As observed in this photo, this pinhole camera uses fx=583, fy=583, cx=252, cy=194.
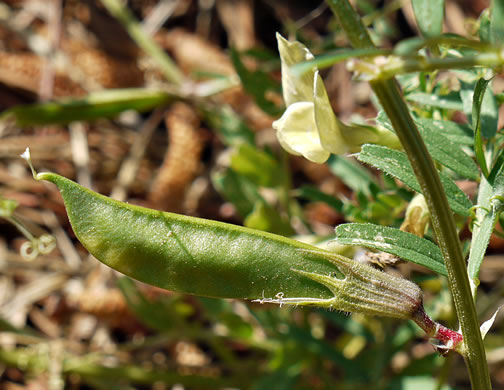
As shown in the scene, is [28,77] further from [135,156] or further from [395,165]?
[395,165]

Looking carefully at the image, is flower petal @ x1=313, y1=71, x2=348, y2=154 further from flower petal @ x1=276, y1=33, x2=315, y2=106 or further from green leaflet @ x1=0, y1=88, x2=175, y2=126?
green leaflet @ x1=0, y1=88, x2=175, y2=126

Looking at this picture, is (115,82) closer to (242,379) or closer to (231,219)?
(231,219)

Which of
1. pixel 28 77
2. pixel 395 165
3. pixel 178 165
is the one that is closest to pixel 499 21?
pixel 395 165

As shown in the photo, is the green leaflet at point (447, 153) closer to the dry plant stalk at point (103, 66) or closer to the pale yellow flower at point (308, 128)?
the pale yellow flower at point (308, 128)

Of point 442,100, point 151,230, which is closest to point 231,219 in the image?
point 442,100

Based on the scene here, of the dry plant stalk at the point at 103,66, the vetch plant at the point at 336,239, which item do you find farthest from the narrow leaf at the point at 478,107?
the dry plant stalk at the point at 103,66

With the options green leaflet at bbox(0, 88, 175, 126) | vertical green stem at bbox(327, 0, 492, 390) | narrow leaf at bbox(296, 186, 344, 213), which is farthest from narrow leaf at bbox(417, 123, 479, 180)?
green leaflet at bbox(0, 88, 175, 126)
